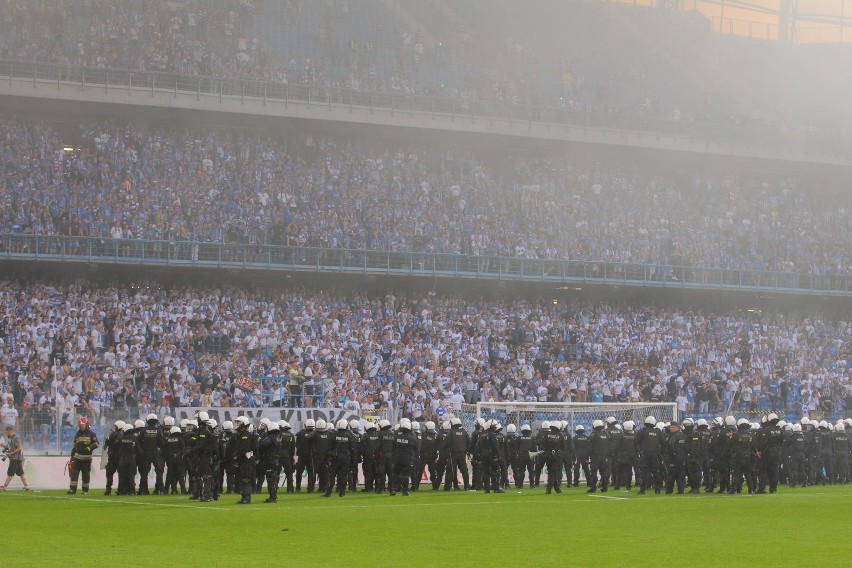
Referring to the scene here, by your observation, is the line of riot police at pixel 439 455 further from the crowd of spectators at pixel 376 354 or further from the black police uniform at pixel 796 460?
the crowd of spectators at pixel 376 354

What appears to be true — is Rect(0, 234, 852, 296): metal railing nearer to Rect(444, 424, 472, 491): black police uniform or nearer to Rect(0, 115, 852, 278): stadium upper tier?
Rect(0, 115, 852, 278): stadium upper tier

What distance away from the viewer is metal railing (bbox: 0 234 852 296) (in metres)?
31.7


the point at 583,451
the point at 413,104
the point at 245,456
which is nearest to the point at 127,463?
the point at 245,456

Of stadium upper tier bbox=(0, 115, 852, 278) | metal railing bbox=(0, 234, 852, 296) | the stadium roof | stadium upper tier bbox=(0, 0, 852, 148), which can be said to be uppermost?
the stadium roof

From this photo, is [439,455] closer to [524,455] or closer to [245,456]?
[524,455]

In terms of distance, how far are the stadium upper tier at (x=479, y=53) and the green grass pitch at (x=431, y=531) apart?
66.4 feet

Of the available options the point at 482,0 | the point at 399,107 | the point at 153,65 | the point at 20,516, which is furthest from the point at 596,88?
the point at 20,516

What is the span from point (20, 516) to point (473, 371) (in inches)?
679

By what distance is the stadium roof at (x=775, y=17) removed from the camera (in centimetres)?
5153

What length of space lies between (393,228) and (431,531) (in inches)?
914

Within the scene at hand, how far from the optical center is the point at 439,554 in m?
11.7

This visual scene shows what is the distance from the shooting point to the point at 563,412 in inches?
1028

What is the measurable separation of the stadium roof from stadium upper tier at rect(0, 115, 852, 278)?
7.92m

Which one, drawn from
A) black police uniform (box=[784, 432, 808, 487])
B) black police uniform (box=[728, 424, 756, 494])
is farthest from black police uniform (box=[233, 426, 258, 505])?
black police uniform (box=[784, 432, 808, 487])
